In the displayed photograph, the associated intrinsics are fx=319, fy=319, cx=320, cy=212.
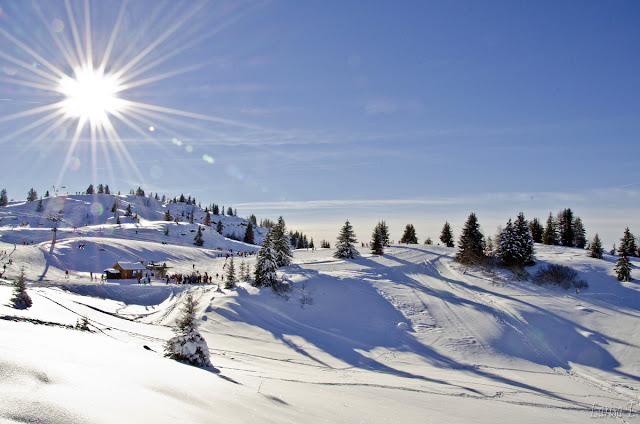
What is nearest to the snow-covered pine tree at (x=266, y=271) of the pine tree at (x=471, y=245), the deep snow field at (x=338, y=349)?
the deep snow field at (x=338, y=349)

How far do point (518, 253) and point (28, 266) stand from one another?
57627 millimetres

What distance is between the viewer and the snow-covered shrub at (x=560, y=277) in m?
32.9

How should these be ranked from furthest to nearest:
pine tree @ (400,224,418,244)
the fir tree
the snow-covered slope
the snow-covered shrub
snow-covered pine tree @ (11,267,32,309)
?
pine tree @ (400,224,418,244), the fir tree, the snow-covered shrub, snow-covered pine tree @ (11,267,32,309), the snow-covered slope

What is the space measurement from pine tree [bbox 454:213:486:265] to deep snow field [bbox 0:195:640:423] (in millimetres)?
1987

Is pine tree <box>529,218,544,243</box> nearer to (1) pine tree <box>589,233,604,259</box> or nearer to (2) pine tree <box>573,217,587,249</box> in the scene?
(2) pine tree <box>573,217,587,249</box>

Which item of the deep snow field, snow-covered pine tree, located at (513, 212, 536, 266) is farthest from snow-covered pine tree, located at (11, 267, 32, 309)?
snow-covered pine tree, located at (513, 212, 536, 266)

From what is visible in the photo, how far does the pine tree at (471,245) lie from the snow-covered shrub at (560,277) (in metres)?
7.18

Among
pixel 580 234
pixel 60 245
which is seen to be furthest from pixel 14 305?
pixel 580 234

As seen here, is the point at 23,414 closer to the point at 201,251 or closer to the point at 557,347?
the point at 557,347

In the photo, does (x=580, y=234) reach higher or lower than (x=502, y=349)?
higher

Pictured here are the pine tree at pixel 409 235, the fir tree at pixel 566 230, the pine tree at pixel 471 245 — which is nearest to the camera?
the pine tree at pixel 471 245

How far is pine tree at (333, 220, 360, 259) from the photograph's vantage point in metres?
46.8

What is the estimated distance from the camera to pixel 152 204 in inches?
7333

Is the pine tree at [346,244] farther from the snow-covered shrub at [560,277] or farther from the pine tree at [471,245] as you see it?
the snow-covered shrub at [560,277]
